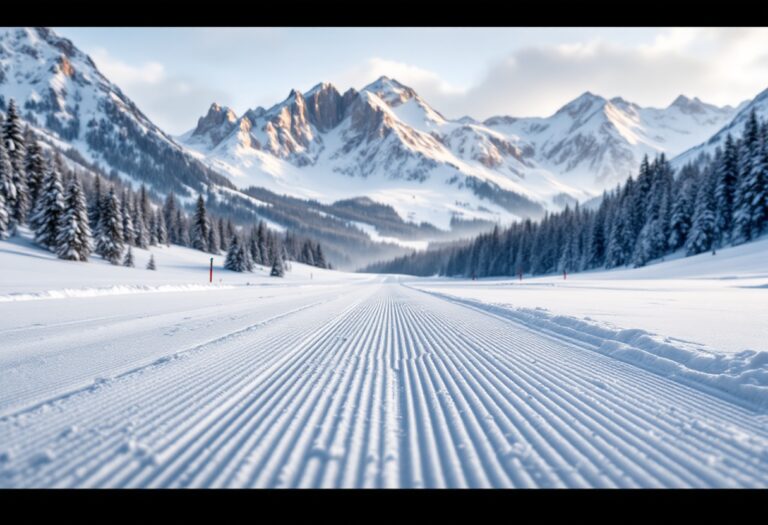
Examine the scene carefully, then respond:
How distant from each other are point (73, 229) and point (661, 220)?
228 feet

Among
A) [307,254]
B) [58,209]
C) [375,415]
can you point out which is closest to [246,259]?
[58,209]

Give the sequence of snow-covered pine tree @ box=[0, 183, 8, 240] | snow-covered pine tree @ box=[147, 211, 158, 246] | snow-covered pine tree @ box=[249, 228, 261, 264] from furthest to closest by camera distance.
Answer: snow-covered pine tree @ box=[249, 228, 261, 264]
snow-covered pine tree @ box=[147, 211, 158, 246]
snow-covered pine tree @ box=[0, 183, 8, 240]

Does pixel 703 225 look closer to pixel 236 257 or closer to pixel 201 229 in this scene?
pixel 236 257

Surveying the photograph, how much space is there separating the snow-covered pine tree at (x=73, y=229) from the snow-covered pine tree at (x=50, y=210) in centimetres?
72

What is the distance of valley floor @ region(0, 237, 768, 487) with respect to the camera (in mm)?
1877

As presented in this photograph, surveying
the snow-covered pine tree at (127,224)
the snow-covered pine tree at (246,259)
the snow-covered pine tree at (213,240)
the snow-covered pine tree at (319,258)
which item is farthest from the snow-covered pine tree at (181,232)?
the snow-covered pine tree at (319,258)

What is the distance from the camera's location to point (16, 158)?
40.5 metres

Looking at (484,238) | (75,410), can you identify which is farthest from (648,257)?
(75,410)

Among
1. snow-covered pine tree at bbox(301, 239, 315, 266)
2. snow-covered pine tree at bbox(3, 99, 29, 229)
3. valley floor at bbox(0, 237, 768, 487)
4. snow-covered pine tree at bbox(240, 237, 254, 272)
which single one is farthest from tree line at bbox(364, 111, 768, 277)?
snow-covered pine tree at bbox(3, 99, 29, 229)

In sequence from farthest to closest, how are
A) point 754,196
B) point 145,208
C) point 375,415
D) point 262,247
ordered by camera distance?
point 262,247, point 145,208, point 754,196, point 375,415

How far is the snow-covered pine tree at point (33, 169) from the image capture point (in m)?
43.6

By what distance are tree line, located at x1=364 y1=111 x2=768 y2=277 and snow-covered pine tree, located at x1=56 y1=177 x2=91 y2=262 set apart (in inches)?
2319

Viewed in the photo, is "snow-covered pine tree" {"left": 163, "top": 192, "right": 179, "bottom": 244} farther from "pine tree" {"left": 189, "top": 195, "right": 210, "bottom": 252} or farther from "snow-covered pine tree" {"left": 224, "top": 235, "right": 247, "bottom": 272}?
"snow-covered pine tree" {"left": 224, "top": 235, "right": 247, "bottom": 272}

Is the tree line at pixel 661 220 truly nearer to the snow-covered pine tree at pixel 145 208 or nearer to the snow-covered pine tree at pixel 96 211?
the snow-covered pine tree at pixel 96 211
